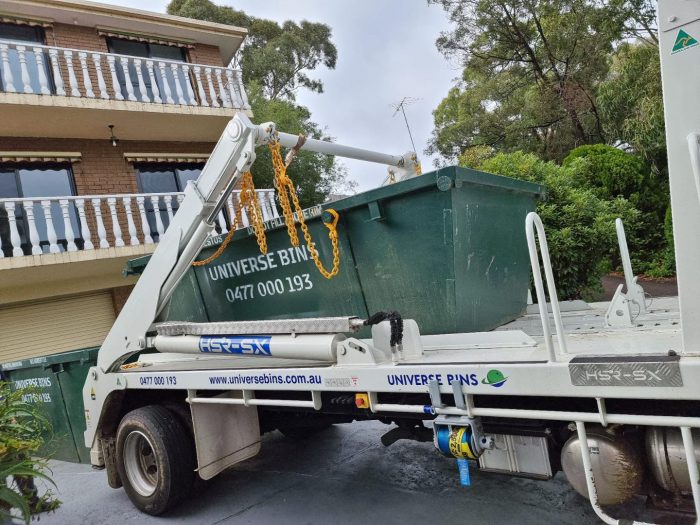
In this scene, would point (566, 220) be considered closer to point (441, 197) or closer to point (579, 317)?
point (579, 317)

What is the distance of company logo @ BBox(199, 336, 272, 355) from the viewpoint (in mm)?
3559

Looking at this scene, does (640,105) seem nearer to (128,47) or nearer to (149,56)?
(149,56)

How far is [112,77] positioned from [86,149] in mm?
1765

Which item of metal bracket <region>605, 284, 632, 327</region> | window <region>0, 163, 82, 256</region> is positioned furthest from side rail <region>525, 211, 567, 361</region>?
window <region>0, 163, 82, 256</region>

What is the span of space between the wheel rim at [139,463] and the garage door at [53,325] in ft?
24.3

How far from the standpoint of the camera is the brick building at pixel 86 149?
952cm

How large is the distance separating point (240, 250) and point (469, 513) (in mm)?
2665

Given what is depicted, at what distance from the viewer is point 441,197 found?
3.32 meters

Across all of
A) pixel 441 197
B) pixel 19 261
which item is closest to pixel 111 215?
pixel 19 261

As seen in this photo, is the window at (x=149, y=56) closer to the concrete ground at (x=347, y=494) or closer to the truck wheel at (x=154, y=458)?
the concrete ground at (x=347, y=494)

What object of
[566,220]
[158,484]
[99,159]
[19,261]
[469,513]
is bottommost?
[469,513]

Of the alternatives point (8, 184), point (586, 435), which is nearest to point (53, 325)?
point (8, 184)

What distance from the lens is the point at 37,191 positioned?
35.0 ft

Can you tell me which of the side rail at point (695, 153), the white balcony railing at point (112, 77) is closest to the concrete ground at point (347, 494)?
the side rail at point (695, 153)
